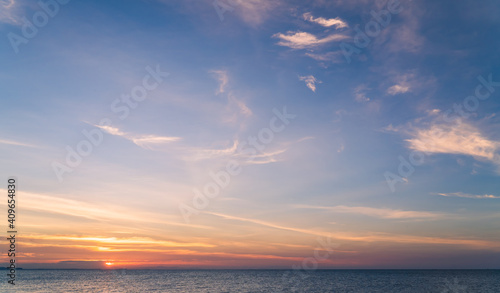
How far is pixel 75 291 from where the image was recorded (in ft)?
348

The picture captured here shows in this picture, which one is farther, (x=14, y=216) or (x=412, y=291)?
(x=412, y=291)

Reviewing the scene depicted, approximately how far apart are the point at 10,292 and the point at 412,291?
126 m

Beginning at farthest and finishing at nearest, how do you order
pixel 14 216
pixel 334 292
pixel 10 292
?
pixel 334 292 < pixel 10 292 < pixel 14 216

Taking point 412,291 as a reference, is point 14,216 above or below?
above

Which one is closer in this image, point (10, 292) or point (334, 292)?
point (10, 292)

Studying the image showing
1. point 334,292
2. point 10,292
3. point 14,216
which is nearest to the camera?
point 14,216

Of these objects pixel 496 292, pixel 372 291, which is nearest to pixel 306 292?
pixel 372 291

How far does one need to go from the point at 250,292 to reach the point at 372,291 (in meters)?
41.1

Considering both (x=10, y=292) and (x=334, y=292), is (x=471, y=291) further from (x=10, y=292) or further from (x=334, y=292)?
(x=10, y=292)

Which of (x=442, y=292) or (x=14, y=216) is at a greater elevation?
(x=14, y=216)

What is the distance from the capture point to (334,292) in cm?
10144

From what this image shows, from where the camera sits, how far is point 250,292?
10188 cm

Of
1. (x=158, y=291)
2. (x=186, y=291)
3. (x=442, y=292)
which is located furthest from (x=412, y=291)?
(x=158, y=291)

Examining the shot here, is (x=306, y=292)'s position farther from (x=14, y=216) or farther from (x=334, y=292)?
(x=14, y=216)
